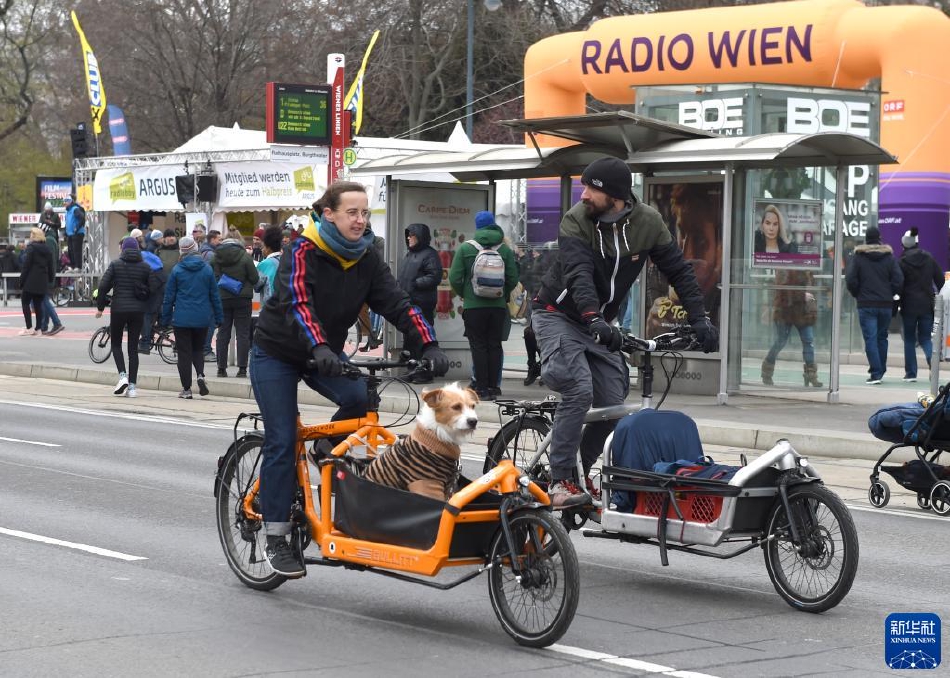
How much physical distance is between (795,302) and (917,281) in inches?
157

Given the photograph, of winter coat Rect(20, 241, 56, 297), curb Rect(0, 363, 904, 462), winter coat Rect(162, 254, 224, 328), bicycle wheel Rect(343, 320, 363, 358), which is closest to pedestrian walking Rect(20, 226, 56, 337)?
winter coat Rect(20, 241, 56, 297)

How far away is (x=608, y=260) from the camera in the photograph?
758 centimetres

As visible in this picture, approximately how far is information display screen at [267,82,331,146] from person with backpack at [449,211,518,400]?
7.26m

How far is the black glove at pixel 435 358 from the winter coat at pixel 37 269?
21.0 metres

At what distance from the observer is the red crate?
696cm

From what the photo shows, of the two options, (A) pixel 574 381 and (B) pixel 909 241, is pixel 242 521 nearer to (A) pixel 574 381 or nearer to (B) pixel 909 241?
(A) pixel 574 381

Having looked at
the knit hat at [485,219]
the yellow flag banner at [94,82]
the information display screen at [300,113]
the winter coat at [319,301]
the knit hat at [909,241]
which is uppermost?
the yellow flag banner at [94,82]

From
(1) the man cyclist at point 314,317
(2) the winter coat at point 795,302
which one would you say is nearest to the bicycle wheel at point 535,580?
(1) the man cyclist at point 314,317

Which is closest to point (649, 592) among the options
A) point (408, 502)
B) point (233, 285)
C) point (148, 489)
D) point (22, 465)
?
point (408, 502)

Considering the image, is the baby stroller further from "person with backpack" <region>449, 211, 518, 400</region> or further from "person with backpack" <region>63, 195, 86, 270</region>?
"person with backpack" <region>63, 195, 86, 270</region>

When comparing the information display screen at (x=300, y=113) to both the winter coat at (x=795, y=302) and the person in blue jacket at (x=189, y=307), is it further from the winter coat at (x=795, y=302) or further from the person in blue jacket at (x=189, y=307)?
the winter coat at (x=795, y=302)

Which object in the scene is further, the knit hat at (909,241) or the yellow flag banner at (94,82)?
the yellow flag banner at (94,82)

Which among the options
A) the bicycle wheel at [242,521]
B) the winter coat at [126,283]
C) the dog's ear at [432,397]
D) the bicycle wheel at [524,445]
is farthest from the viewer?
the winter coat at [126,283]

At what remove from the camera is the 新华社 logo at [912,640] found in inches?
236
